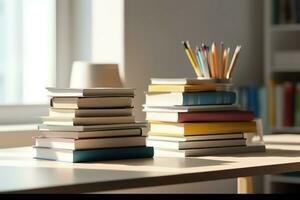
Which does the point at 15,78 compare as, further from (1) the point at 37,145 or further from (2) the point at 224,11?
(1) the point at 37,145

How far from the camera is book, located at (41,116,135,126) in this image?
6.82 feet

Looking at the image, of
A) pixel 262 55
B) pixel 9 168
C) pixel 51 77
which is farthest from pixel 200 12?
pixel 9 168

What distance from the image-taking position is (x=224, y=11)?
13.2 feet

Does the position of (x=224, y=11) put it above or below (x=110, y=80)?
above

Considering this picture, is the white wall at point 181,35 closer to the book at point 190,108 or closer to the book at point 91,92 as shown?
the book at point 190,108

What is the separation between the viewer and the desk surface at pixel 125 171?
165 cm

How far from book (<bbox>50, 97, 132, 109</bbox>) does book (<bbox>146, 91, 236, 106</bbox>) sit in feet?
0.63

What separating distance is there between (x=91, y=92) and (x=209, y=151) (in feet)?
1.40

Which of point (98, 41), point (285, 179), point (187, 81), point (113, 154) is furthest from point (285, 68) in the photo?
point (113, 154)

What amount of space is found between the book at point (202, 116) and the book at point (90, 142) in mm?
170

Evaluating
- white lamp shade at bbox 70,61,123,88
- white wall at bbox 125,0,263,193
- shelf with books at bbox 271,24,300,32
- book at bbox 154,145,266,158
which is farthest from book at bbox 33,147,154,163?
shelf with books at bbox 271,24,300,32

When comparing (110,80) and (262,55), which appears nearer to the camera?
(110,80)

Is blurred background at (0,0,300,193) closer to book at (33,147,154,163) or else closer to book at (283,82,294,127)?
book at (283,82,294,127)

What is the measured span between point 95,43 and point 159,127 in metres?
1.35
